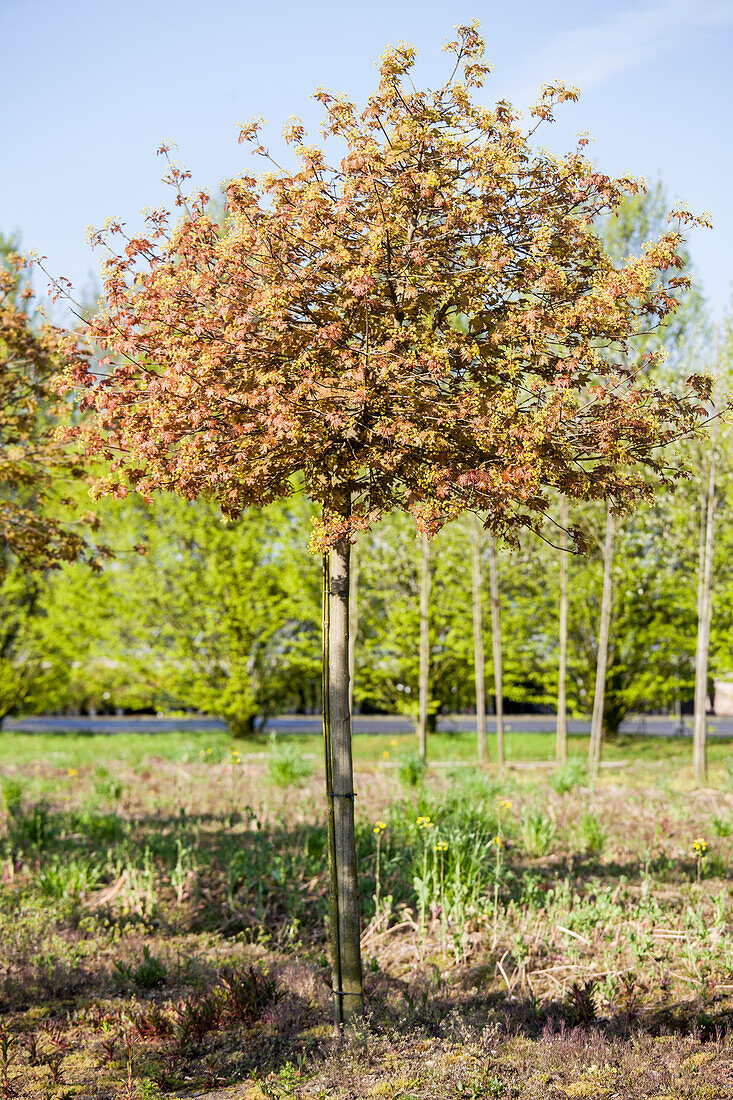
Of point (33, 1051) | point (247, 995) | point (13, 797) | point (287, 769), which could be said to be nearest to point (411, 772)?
point (287, 769)

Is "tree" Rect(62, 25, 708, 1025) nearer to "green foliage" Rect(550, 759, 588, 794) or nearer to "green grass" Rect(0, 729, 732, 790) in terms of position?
"green foliage" Rect(550, 759, 588, 794)

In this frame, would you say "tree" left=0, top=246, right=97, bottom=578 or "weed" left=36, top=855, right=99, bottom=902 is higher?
"tree" left=0, top=246, right=97, bottom=578

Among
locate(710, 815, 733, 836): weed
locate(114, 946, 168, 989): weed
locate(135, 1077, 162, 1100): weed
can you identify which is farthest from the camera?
locate(710, 815, 733, 836): weed

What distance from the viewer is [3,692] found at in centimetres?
2181

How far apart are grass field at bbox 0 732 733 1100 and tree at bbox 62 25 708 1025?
2.20ft

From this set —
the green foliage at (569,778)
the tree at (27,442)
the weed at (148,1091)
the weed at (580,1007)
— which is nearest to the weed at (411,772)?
the green foliage at (569,778)

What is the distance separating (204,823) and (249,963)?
392 cm

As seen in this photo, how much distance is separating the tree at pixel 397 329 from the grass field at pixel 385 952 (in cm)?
67

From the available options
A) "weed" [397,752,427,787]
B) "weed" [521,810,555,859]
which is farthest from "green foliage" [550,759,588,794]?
"weed" [521,810,555,859]

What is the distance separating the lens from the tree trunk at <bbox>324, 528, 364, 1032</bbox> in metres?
4.95

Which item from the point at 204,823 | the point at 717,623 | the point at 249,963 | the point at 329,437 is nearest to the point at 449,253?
the point at 329,437

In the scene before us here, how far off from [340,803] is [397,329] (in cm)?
251

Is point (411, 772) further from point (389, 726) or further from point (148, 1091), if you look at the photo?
point (389, 726)

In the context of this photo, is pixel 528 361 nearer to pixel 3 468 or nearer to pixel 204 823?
pixel 3 468
